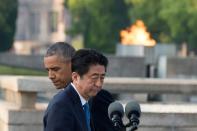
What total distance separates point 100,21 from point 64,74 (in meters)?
54.5

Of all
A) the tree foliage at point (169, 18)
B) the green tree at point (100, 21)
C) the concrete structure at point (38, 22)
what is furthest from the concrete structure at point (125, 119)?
the concrete structure at point (38, 22)

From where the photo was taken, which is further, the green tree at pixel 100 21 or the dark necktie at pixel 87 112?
the green tree at pixel 100 21

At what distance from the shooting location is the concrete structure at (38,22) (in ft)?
390

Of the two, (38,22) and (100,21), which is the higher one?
(100,21)

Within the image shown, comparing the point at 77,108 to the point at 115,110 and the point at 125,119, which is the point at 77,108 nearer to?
the point at 115,110

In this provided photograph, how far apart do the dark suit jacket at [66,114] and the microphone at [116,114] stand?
0.24m

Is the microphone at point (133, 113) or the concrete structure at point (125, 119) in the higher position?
the microphone at point (133, 113)

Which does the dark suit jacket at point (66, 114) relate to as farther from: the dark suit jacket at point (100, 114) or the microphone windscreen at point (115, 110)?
the dark suit jacket at point (100, 114)

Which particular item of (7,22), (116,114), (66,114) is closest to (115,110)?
(116,114)

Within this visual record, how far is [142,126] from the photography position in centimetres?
920

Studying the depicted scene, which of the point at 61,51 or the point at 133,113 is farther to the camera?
the point at 61,51

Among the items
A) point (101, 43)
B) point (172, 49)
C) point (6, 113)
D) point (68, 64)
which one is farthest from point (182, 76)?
point (101, 43)

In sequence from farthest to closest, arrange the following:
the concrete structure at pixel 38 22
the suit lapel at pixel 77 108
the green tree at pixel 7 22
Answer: the concrete structure at pixel 38 22 < the green tree at pixel 7 22 < the suit lapel at pixel 77 108

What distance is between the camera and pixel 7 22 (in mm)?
42875
